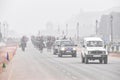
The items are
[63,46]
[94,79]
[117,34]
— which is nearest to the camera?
[94,79]

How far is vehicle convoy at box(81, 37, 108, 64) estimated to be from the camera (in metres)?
44.0

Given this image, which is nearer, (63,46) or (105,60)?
(105,60)

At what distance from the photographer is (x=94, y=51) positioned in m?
44.2

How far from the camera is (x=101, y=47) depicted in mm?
44906

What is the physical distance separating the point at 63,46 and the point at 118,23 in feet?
422

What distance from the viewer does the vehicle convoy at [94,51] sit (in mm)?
44000

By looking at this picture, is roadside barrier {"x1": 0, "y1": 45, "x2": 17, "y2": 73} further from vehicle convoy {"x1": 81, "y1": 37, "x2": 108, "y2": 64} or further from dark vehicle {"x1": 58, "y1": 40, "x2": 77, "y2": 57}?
vehicle convoy {"x1": 81, "y1": 37, "x2": 108, "y2": 64}

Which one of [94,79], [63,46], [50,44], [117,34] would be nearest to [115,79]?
[94,79]

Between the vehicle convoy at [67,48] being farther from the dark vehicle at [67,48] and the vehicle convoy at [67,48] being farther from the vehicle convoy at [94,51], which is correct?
the vehicle convoy at [94,51]

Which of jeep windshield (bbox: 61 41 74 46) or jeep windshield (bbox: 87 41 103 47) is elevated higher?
jeep windshield (bbox: 87 41 103 47)

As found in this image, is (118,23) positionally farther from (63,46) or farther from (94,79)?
(94,79)

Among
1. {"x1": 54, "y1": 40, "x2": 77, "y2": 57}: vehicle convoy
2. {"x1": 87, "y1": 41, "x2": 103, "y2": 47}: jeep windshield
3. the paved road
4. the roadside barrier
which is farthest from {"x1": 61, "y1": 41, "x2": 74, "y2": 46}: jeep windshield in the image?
the paved road

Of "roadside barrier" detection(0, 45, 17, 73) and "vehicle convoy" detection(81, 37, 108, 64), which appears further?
"vehicle convoy" detection(81, 37, 108, 64)

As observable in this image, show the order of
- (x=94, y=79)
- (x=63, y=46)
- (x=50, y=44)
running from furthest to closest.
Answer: (x=50, y=44) < (x=63, y=46) < (x=94, y=79)
